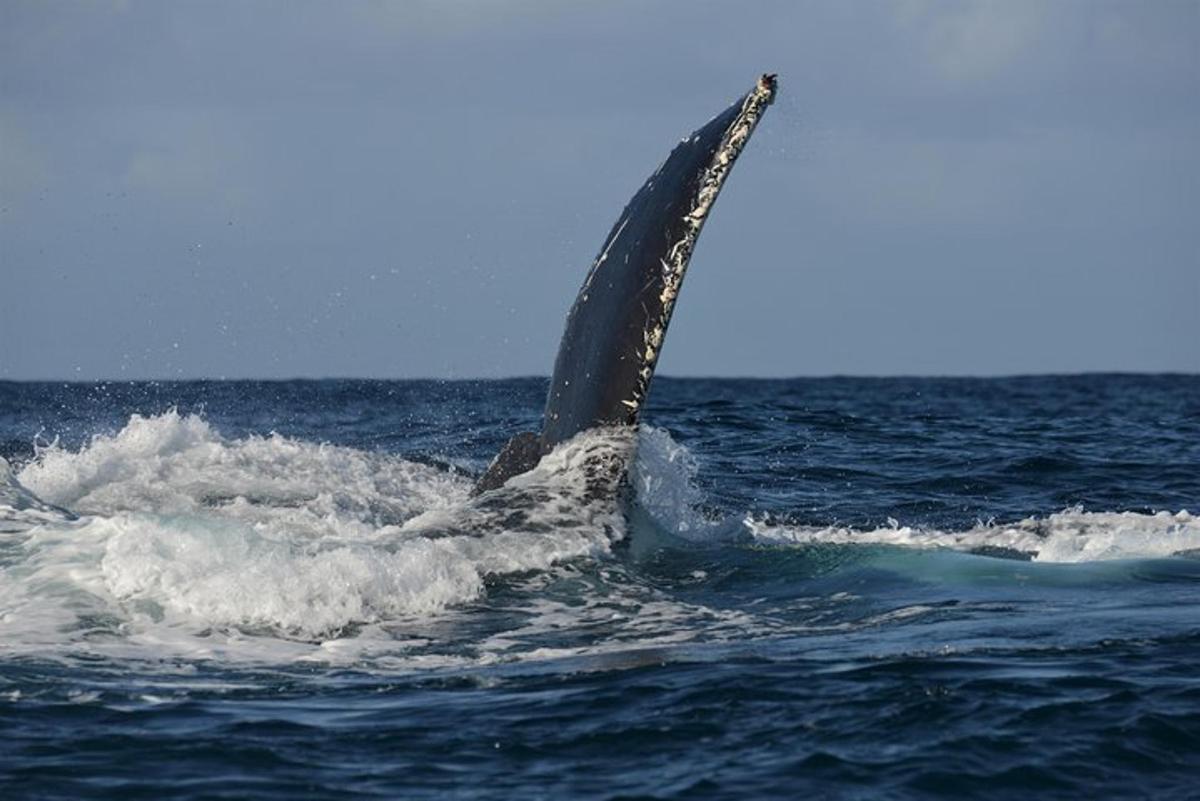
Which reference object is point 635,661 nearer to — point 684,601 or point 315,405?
point 684,601

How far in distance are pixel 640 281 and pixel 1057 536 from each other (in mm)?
4448

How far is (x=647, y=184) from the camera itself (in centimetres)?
1175

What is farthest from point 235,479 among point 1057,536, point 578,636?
point 1057,536

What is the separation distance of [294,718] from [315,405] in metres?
32.6

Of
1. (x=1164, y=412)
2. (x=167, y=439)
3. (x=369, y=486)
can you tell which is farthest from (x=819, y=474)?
(x=1164, y=412)

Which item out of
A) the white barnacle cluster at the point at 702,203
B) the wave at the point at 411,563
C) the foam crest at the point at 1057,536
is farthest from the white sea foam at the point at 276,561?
the foam crest at the point at 1057,536

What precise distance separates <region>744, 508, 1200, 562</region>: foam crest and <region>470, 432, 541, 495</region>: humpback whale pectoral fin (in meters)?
1.92

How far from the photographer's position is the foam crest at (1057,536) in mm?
13016

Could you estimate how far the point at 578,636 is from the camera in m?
10.5

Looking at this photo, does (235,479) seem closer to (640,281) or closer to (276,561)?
(276,561)

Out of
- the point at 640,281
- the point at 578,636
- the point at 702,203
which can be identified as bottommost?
the point at 578,636

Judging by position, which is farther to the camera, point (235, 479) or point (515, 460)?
point (235, 479)

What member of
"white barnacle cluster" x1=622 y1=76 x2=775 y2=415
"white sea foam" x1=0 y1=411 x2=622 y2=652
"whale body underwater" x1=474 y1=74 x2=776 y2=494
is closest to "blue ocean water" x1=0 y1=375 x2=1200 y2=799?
"white sea foam" x1=0 y1=411 x2=622 y2=652

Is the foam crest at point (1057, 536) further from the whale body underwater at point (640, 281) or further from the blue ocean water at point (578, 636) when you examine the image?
the whale body underwater at point (640, 281)
